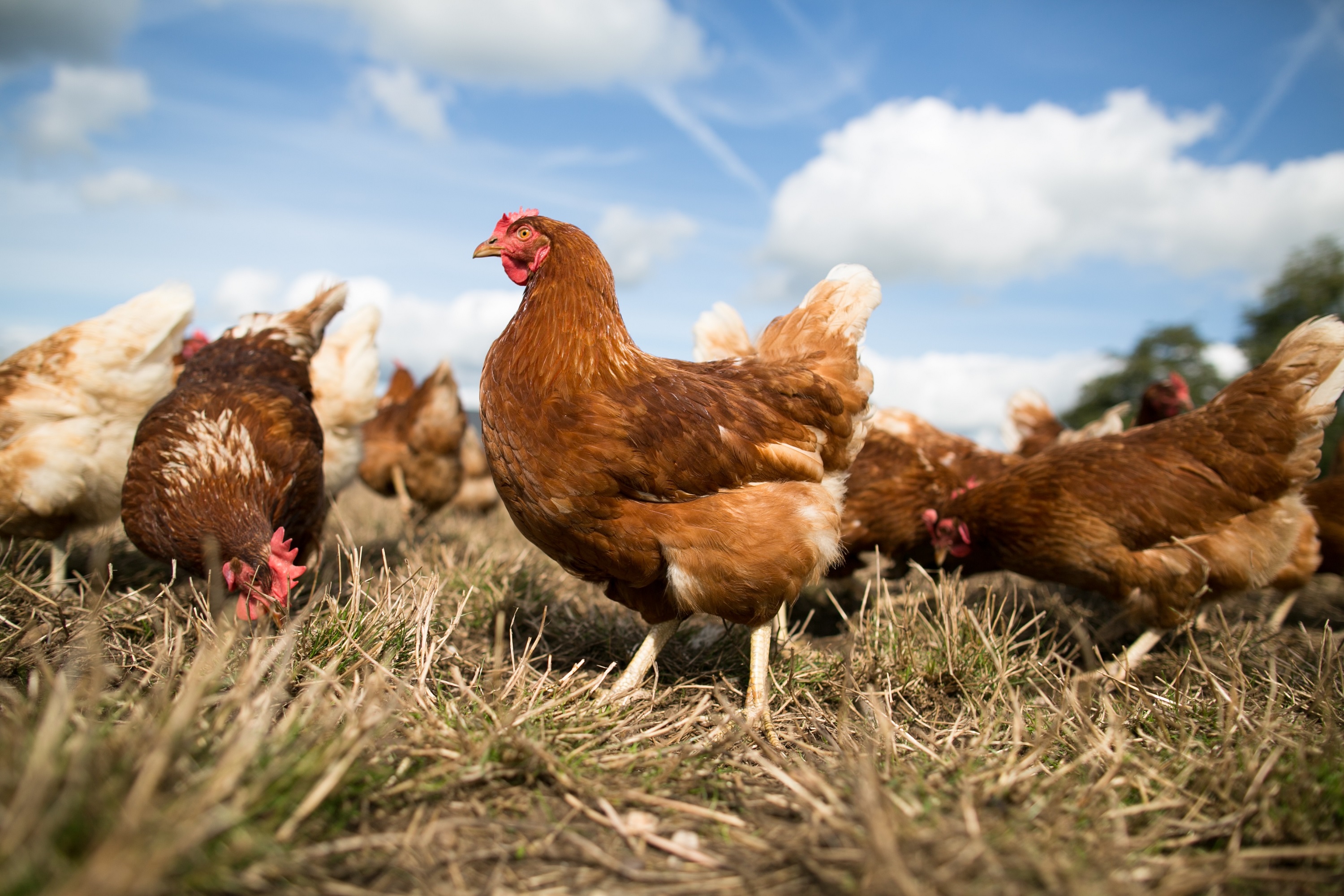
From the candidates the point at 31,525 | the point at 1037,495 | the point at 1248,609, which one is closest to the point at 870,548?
the point at 1037,495

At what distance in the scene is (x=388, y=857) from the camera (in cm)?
166

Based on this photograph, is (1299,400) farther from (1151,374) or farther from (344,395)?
(1151,374)

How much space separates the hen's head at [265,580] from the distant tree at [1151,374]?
17.3 metres

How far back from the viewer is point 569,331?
2.86 metres

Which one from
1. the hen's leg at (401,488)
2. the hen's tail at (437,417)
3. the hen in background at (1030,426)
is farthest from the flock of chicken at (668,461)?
the hen's leg at (401,488)

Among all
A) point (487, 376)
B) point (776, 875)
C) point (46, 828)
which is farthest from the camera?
point (487, 376)

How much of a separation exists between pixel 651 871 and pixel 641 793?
0.92 ft

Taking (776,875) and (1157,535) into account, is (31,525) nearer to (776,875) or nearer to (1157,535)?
(776,875)

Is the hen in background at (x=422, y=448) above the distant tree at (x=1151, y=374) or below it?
below

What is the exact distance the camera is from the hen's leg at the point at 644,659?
115 inches

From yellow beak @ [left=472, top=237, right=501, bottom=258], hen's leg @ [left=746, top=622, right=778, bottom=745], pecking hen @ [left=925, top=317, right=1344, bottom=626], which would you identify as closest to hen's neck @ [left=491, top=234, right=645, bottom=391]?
yellow beak @ [left=472, top=237, right=501, bottom=258]

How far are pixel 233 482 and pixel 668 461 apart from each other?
2418 millimetres

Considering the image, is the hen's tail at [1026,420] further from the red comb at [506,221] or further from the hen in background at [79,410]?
the hen in background at [79,410]

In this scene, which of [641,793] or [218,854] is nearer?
[218,854]
